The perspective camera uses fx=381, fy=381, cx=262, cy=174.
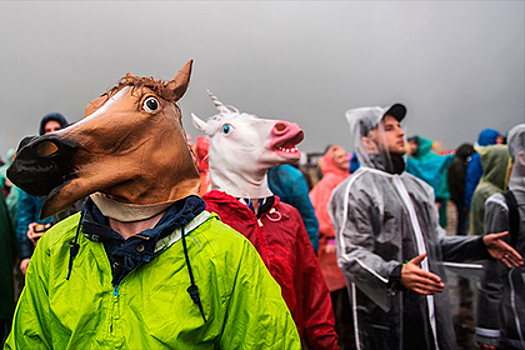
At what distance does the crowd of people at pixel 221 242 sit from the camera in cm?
107

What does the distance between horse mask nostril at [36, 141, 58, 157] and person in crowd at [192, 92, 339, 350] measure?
0.99 m

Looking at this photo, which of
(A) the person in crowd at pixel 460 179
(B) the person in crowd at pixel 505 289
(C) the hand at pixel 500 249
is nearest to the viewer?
(C) the hand at pixel 500 249

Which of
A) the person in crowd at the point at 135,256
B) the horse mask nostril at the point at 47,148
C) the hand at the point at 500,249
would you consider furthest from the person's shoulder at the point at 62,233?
the hand at the point at 500,249

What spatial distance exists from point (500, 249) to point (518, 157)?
95 cm

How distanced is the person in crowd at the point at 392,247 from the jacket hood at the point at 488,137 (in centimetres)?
445

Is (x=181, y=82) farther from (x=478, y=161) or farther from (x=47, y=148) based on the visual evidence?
(x=478, y=161)

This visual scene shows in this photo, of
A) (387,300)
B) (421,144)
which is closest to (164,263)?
(387,300)

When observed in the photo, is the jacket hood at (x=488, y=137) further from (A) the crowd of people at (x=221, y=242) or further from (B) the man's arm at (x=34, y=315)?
(B) the man's arm at (x=34, y=315)

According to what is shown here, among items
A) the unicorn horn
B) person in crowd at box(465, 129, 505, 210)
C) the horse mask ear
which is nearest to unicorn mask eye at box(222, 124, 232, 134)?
the unicorn horn

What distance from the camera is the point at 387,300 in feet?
8.07

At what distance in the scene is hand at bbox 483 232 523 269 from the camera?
2.57 metres

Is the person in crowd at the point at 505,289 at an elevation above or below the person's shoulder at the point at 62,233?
below

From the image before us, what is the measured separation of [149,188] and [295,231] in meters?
1.05

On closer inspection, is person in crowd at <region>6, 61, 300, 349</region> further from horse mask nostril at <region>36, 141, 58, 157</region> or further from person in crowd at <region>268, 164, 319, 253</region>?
person in crowd at <region>268, 164, 319, 253</region>
